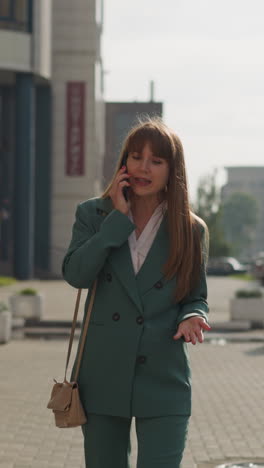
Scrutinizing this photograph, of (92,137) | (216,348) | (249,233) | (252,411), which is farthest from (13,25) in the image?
(249,233)

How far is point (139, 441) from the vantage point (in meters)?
3.72

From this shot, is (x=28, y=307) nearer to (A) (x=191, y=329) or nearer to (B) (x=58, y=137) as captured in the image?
(A) (x=191, y=329)

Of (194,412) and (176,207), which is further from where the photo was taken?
(194,412)

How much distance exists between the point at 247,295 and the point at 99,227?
1825 cm

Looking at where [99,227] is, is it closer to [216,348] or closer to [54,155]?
[216,348]

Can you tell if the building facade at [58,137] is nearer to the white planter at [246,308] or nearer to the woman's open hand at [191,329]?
the white planter at [246,308]

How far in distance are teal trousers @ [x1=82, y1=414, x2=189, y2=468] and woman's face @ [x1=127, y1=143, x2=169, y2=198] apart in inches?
31.7

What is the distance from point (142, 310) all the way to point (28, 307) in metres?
18.0

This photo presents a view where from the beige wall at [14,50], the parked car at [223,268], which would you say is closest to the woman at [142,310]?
the beige wall at [14,50]

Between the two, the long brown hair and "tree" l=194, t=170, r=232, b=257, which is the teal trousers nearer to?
the long brown hair

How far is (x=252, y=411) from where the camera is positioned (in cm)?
968

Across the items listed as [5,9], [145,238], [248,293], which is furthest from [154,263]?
[5,9]

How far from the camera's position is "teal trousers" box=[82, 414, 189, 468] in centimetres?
366

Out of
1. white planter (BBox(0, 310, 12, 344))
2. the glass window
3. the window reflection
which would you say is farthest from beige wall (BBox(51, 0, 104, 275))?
white planter (BBox(0, 310, 12, 344))
